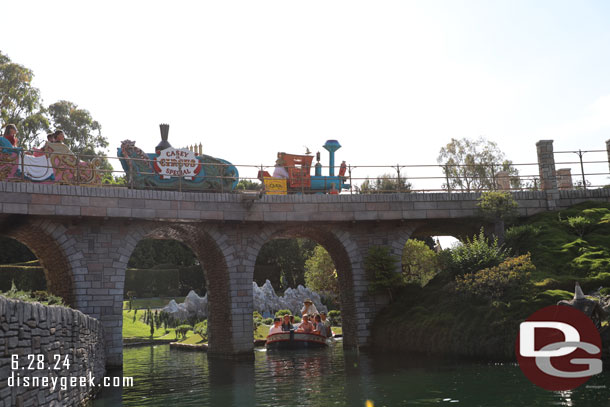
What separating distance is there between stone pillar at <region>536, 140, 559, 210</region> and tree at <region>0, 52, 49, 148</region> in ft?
109

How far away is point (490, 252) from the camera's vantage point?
1897cm

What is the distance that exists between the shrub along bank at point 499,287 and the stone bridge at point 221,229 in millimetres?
1535

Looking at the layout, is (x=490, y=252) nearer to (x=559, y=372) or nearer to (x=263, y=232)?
(x=559, y=372)

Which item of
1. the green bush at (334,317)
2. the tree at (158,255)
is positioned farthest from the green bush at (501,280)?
the tree at (158,255)

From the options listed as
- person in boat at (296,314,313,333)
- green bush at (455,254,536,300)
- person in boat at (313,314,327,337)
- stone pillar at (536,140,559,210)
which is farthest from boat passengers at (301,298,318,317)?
stone pillar at (536,140,559,210)

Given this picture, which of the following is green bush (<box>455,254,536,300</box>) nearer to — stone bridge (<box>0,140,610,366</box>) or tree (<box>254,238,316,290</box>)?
stone bridge (<box>0,140,610,366</box>)

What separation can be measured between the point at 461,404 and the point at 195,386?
7048 mm

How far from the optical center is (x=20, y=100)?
3853 cm

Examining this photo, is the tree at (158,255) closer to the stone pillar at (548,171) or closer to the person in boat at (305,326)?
the person in boat at (305,326)

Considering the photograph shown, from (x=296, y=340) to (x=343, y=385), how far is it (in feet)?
34.7

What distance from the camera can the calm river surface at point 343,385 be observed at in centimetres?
1059

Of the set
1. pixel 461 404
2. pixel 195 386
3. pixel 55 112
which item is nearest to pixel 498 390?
pixel 461 404

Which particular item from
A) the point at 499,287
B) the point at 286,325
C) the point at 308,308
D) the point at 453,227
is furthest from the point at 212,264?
the point at 499,287

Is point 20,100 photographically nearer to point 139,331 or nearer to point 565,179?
point 139,331
